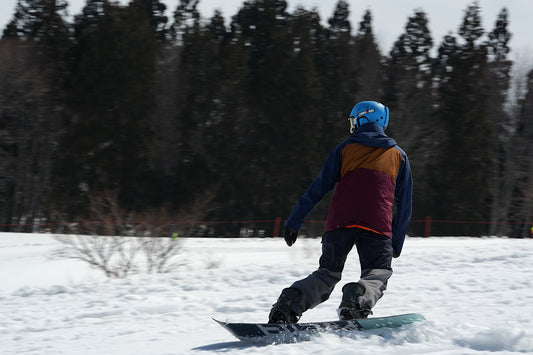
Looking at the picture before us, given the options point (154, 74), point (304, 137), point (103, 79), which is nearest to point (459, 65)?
point (304, 137)

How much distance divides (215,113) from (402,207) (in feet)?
82.3

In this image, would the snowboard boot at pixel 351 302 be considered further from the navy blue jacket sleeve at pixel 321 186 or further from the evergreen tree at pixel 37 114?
the evergreen tree at pixel 37 114

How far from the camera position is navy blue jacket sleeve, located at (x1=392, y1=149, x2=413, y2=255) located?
3.81 m

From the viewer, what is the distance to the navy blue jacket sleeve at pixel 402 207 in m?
3.81

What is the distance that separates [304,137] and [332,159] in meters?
25.0

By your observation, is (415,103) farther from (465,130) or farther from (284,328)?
(284,328)

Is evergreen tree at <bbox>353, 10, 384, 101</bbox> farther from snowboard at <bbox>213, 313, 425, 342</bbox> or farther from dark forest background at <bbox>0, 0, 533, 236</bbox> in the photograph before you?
snowboard at <bbox>213, 313, 425, 342</bbox>

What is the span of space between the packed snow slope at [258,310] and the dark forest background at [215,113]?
16.7 meters

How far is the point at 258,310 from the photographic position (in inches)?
211

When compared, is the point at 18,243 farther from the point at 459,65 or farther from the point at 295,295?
the point at 459,65

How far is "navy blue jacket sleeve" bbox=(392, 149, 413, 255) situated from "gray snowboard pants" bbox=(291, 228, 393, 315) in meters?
0.11

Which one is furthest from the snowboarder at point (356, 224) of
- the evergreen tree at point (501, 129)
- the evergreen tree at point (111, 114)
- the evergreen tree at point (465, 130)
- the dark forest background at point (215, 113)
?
the evergreen tree at point (501, 129)

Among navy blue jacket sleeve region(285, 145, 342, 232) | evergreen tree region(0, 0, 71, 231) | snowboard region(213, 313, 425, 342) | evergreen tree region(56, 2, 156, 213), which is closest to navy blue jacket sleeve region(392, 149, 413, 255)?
navy blue jacket sleeve region(285, 145, 342, 232)

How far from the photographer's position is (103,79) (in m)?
27.2
